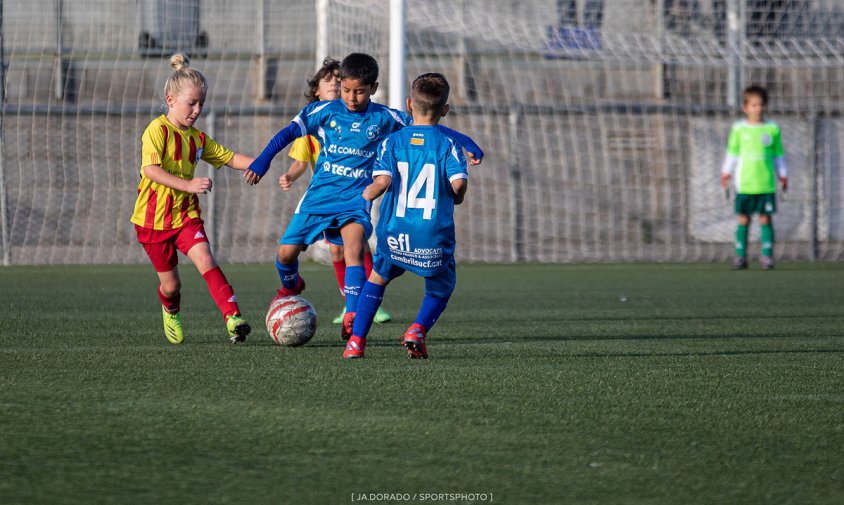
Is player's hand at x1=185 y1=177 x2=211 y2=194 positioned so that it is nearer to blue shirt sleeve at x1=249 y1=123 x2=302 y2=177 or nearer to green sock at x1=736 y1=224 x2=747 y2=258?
blue shirt sleeve at x1=249 y1=123 x2=302 y2=177

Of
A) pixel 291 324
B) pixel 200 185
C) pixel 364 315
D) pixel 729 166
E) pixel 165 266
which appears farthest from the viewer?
pixel 729 166

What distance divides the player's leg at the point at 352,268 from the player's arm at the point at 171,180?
3.04 feet

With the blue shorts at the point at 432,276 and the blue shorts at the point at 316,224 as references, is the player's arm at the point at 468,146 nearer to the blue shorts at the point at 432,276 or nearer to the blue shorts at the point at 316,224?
the blue shorts at the point at 432,276

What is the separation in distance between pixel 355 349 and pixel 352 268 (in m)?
1.01

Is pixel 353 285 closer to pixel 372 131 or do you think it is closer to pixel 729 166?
pixel 372 131

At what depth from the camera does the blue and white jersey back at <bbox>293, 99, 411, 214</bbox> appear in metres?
6.42

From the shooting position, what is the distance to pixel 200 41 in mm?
15391

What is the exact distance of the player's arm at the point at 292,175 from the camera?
6.08m

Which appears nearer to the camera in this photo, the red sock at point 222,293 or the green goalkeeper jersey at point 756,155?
the red sock at point 222,293

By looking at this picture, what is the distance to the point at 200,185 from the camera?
5.64 meters

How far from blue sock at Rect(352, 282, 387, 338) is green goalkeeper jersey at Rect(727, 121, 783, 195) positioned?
7.75 meters

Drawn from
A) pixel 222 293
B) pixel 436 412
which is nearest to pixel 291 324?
pixel 222 293

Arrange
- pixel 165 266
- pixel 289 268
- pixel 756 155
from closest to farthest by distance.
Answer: pixel 165 266
pixel 289 268
pixel 756 155

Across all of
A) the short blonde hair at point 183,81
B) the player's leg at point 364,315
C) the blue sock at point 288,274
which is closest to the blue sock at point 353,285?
the blue sock at point 288,274
